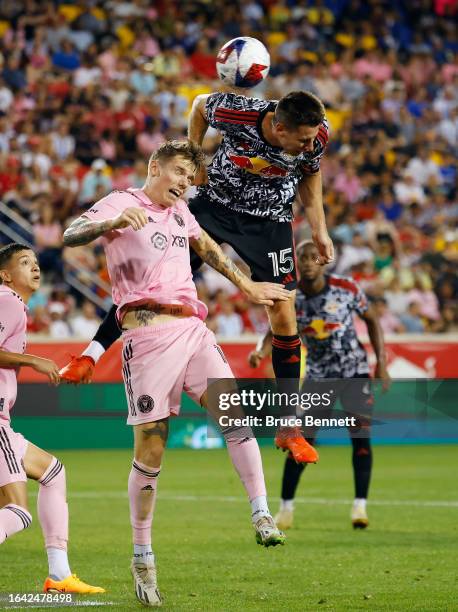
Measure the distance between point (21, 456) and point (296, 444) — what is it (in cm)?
168

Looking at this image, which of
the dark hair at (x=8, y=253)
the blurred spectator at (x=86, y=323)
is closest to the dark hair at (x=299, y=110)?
the dark hair at (x=8, y=253)

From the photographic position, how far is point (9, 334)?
7.16 meters

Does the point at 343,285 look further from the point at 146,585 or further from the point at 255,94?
the point at 255,94

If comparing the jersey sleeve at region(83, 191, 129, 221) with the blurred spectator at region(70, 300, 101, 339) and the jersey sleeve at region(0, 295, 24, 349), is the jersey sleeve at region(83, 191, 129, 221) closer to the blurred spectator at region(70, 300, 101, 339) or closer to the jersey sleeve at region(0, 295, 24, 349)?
the jersey sleeve at region(0, 295, 24, 349)

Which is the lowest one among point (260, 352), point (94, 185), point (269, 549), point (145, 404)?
point (269, 549)

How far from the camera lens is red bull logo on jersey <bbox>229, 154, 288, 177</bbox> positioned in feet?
26.1

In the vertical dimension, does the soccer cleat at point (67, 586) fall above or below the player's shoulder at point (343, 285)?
below

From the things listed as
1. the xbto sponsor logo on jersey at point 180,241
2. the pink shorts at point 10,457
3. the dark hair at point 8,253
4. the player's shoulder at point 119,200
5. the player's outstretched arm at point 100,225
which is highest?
the player's shoulder at point 119,200

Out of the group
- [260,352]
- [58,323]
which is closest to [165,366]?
[260,352]

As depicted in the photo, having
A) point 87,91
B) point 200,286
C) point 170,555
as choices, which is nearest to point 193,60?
point 87,91

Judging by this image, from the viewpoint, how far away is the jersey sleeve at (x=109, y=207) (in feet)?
22.4

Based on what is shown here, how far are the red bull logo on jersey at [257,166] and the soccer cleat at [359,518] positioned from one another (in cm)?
398

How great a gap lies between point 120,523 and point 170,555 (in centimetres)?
201

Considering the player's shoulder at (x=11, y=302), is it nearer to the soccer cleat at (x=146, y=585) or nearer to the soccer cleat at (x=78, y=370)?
the soccer cleat at (x=78, y=370)
